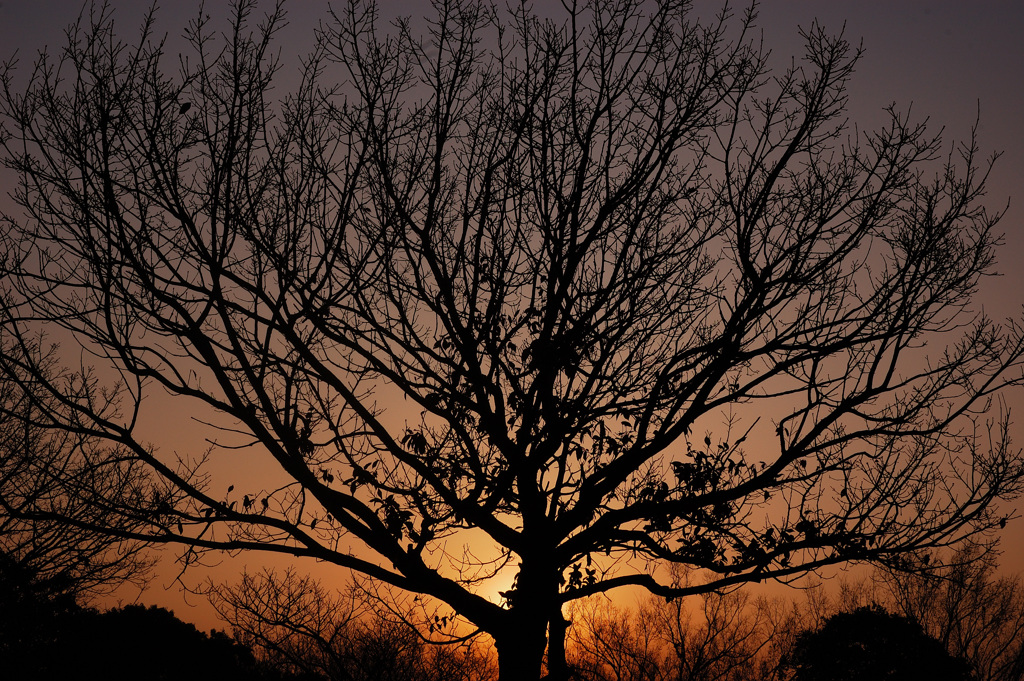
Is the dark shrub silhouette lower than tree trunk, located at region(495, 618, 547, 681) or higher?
higher

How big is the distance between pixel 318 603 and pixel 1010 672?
25894 millimetres

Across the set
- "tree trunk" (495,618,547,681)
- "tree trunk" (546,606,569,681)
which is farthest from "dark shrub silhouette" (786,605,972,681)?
"tree trunk" (495,618,547,681)

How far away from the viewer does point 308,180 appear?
21.6 feet

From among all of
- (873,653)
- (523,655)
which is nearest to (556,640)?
(523,655)

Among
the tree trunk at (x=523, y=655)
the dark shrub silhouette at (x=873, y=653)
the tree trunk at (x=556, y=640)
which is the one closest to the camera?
the tree trunk at (x=523, y=655)

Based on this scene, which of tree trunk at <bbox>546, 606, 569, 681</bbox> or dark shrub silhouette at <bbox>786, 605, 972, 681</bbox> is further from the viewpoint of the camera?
dark shrub silhouette at <bbox>786, 605, 972, 681</bbox>

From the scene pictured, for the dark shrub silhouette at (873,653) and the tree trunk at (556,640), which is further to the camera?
the dark shrub silhouette at (873,653)

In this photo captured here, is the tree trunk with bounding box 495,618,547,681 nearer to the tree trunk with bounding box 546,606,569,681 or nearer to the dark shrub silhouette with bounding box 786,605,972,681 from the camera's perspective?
the tree trunk with bounding box 546,606,569,681

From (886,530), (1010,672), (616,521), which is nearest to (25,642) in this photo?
(616,521)

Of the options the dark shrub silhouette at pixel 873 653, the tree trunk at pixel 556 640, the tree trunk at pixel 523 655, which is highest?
the dark shrub silhouette at pixel 873 653

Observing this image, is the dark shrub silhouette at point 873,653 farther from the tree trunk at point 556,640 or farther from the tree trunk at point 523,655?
the tree trunk at point 523,655

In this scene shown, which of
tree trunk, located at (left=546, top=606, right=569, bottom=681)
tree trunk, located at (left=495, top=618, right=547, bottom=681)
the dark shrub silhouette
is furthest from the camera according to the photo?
the dark shrub silhouette

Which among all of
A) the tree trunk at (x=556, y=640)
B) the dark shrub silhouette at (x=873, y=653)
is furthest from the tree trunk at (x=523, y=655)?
the dark shrub silhouette at (x=873, y=653)

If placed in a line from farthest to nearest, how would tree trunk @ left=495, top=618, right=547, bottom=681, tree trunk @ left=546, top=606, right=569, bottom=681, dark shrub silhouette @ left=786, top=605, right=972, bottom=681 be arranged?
dark shrub silhouette @ left=786, top=605, right=972, bottom=681, tree trunk @ left=546, top=606, right=569, bottom=681, tree trunk @ left=495, top=618, right=547, bottom=681
